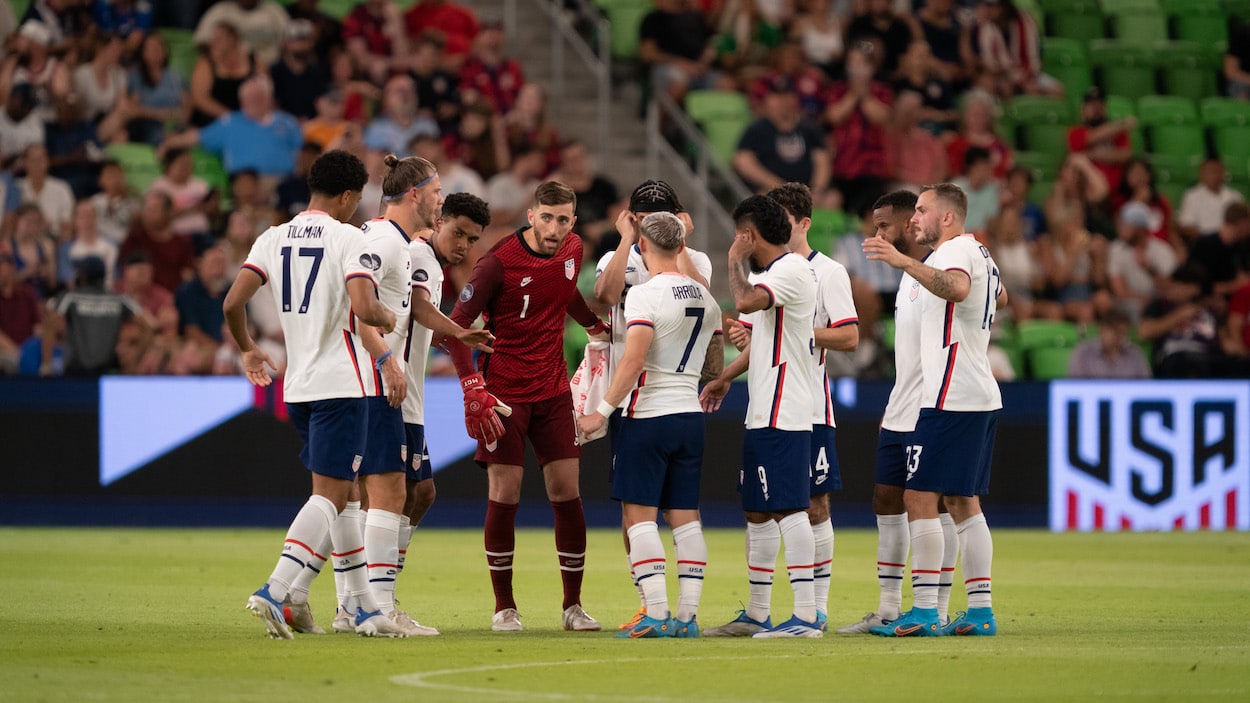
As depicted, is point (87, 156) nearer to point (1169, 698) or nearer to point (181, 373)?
point (181, 373)

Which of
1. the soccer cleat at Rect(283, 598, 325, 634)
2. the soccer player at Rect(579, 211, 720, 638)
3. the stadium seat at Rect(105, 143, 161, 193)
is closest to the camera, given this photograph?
the soccer player at Rect(579, 211, 720, 638)

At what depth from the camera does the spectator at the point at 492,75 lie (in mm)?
20062

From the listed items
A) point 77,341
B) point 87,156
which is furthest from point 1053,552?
point 87,156

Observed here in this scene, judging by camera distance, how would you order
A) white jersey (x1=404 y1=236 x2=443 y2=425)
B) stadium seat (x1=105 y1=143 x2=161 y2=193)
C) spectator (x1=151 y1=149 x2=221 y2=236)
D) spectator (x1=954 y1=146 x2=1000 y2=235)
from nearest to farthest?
white jersey (x1=404 y1=236 x2=443 y2=425) → spectator (x1=151 y1=149 x2=221 y2=236) → stadium seat (x1=105 y1=143 x2=161 y2=193) → spectator (x1=954 y1=146 x2=1000 y2=235)

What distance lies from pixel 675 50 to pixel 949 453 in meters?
13.1

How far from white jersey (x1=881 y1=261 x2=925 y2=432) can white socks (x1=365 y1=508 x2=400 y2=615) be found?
110 inches

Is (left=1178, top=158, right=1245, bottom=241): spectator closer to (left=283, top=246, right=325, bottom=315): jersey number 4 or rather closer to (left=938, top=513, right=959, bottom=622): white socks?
(left=938, top=513, right=959, bottom=622): white socks

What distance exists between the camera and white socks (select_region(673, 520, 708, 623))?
9.09 metres

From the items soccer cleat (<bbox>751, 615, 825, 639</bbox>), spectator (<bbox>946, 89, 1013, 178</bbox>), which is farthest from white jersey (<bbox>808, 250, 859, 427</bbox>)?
spectator (<bbox>946, 89, 1013, 178</bbox>)

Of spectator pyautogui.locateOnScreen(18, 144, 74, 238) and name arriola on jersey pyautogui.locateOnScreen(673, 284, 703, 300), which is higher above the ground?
spectator pyautogui.locateOnScreen(18, 144, 74, 238)

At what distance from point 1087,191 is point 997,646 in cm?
1405

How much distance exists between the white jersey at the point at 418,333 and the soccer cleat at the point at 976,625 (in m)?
3.13

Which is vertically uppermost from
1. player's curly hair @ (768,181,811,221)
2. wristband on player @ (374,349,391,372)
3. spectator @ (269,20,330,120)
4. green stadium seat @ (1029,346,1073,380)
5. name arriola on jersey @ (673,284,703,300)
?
spectator @ (269,20,330,120)

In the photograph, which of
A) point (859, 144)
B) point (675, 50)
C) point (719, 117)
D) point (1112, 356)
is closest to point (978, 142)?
point (859, 144)
